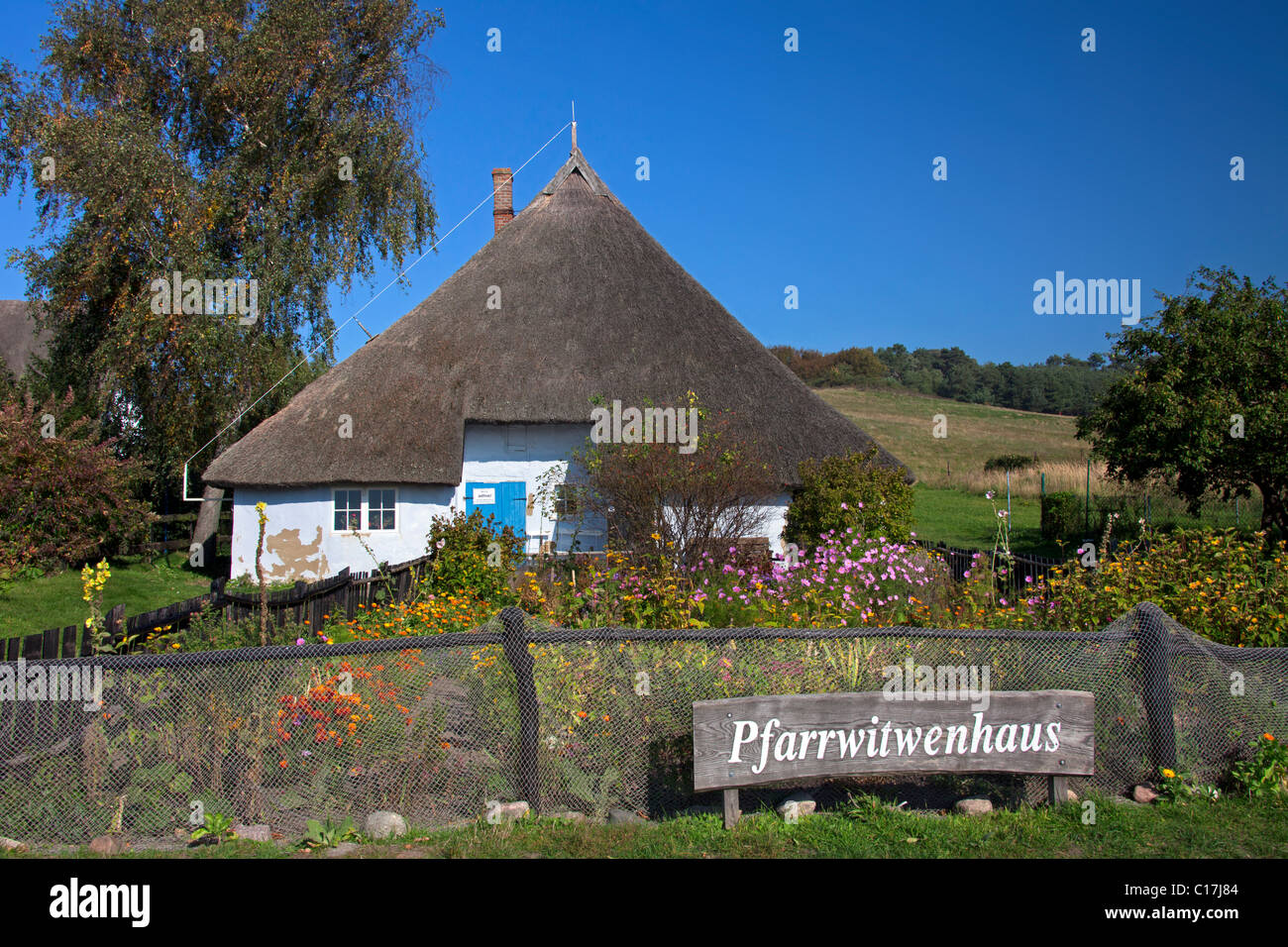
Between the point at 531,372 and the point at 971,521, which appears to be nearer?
the point at 531,372

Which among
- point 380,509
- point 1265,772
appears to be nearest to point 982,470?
point 380,509

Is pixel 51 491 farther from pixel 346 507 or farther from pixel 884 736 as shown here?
pixel 884 736

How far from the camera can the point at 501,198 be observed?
747 inches

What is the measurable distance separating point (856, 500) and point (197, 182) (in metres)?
14.2

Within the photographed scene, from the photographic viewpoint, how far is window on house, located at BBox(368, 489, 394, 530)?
14.6 metres

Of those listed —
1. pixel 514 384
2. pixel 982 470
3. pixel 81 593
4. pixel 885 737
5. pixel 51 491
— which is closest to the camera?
pixel 885 737

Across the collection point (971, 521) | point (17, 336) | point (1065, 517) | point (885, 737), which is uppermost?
point (17, 336)

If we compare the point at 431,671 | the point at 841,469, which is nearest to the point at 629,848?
the point at 431,671

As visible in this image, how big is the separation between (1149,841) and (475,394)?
1185 cm

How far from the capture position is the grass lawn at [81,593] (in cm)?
1098

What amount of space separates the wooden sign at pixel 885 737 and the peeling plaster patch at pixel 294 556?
1146 cm

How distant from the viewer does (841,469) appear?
38.8 feet

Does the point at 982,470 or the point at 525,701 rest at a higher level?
the point at 982,470

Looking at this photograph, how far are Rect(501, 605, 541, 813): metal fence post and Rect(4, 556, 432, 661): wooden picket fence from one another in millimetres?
3214
